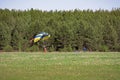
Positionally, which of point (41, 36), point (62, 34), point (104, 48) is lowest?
point (104, 48)

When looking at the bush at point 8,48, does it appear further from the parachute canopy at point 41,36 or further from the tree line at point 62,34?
the parachute canopy at point 41,36

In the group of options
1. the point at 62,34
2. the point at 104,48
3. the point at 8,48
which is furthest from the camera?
the point at 62,34

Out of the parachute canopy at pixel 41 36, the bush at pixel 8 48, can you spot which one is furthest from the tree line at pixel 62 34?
the parachute canopy at pixel 41 36

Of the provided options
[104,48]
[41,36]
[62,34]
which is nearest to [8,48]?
[41,36]

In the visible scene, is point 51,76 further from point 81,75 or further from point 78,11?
point 78,11

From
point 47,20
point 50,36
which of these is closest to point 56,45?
point 50,36

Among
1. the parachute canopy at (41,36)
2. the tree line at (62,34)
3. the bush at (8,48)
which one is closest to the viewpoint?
the bush at (8,48)

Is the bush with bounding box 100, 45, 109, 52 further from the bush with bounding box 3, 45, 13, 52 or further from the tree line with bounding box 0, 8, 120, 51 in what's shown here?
the bush with bounding box 3, 45, 13, 52

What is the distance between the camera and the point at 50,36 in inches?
2084

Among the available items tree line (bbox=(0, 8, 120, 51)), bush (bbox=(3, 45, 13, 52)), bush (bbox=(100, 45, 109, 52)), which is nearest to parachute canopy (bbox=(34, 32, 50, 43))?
tree line (bbox=(0, 8, 120, 51))

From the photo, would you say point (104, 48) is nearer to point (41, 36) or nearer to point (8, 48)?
point (41, 36)

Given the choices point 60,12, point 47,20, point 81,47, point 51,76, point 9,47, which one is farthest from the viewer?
point 60,12

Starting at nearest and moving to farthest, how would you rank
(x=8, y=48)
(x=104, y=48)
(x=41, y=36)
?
(x=8, y=48) < (x=41, y=36) < (x=104, y=48)

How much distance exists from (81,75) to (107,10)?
62.7 meters
